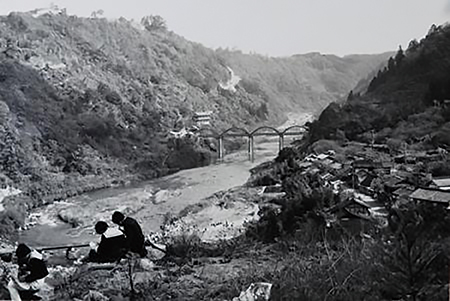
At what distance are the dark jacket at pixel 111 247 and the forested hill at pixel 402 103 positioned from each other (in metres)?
5.90

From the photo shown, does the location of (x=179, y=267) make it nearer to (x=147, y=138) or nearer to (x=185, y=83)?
(x=147, y=138)

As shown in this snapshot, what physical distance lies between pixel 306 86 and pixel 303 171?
3294 millimetres

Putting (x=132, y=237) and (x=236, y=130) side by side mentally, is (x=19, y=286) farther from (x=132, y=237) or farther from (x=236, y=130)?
(x=236, y=130)

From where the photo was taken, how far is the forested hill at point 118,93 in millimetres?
7906

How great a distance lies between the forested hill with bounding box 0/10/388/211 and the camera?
7906mm

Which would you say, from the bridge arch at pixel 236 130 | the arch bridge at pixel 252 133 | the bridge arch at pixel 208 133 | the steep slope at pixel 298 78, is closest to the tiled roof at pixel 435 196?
the steep slope at pixel 298 78

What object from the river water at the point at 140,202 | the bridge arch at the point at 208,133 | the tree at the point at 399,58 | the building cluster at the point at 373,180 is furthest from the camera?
the bridge arch at the point at 208,133

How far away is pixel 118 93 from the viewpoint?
10406mm

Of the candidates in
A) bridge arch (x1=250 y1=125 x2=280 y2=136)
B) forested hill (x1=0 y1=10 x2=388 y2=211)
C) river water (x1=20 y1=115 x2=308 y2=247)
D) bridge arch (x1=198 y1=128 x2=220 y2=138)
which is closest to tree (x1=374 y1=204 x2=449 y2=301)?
river water (x1=20 y1=115 x2=308 y2=247)

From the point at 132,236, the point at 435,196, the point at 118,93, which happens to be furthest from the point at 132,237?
the point at 118,93

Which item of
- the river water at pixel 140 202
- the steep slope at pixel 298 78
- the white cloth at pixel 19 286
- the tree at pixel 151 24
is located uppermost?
the tree at pixel 151 24

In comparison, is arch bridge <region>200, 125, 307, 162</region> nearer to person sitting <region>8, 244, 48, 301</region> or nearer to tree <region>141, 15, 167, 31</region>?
tree <region>141, 15, 167, 31</region>

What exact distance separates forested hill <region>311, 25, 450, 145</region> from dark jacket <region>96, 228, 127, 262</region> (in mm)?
5898

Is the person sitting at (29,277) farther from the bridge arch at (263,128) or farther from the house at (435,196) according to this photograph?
the bridge arch at (263,128)
